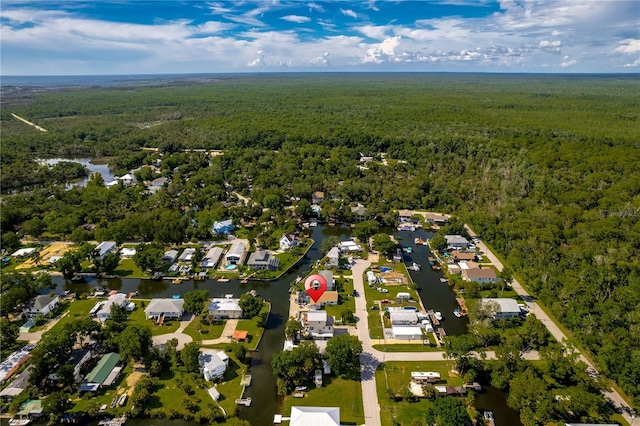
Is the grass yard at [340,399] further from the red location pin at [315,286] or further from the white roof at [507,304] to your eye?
the white roof at [507,304]

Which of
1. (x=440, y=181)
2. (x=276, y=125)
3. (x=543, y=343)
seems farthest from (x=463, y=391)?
(x=276, y=125)

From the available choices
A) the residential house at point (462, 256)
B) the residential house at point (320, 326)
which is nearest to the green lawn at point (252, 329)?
the residential house at point (320, 326)

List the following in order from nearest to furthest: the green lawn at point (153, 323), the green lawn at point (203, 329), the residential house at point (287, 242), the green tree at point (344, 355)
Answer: the green tree at point (344, 355) < the green lawn at point (203, 329) < the green lawn at point (153, 323) < the residential house at point (287, 242)

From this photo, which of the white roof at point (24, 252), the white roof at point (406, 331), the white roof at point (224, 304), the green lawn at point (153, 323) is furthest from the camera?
the white roof at point (24, 252)

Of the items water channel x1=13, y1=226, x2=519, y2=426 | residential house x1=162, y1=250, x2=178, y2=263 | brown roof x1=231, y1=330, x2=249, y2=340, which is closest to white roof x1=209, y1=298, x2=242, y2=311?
brown roof x1=231, y1=330, x2=249, y2=340

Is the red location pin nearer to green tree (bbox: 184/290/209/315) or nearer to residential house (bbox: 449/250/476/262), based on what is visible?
green tree (bbox: 184/290/209/315)
